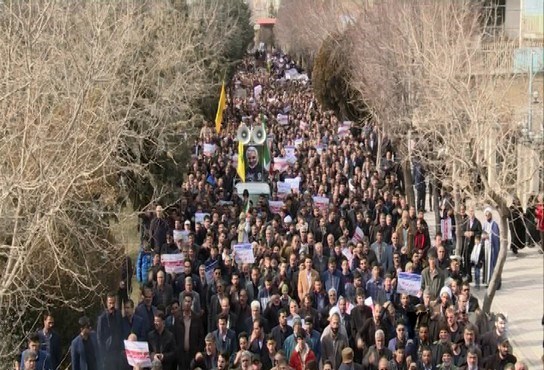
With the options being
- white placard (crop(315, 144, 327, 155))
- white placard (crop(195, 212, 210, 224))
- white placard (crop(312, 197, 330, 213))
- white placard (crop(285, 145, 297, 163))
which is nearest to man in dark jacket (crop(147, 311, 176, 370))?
white placard (crop(195, 212, 210, 224))

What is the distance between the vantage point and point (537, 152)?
55.3 ft

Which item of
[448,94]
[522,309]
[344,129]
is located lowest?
[522,309]

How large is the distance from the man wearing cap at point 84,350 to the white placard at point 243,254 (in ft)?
13.2

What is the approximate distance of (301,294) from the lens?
594 inches

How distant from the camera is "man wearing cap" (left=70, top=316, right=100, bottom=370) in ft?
41.0

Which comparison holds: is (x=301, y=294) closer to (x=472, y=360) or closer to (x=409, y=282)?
(x=409, y=282)

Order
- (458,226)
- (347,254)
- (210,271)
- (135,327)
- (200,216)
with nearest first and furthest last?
1. (135,327)
2. (210,271)
3. (347,254)
4. (458,226)
5. (200,216)

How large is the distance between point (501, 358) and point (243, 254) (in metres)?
5.40

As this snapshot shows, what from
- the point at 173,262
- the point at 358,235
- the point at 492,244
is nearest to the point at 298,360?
the point at 173,262

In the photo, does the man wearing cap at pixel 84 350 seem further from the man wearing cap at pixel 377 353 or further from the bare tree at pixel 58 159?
the man wearing cap at pixel 377 353

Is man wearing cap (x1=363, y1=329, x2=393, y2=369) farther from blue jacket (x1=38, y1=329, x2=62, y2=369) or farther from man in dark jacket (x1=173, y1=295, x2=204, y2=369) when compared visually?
blue jacket (x1=38, y1=329, x2=62, y2=369)

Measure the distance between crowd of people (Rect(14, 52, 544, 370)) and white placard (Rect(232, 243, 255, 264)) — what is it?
101 millimetres

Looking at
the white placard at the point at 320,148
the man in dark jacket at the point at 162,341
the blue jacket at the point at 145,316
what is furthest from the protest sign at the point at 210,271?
the white placard at the point at 320,148

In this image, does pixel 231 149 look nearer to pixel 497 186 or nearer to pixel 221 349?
pixel 497 186
